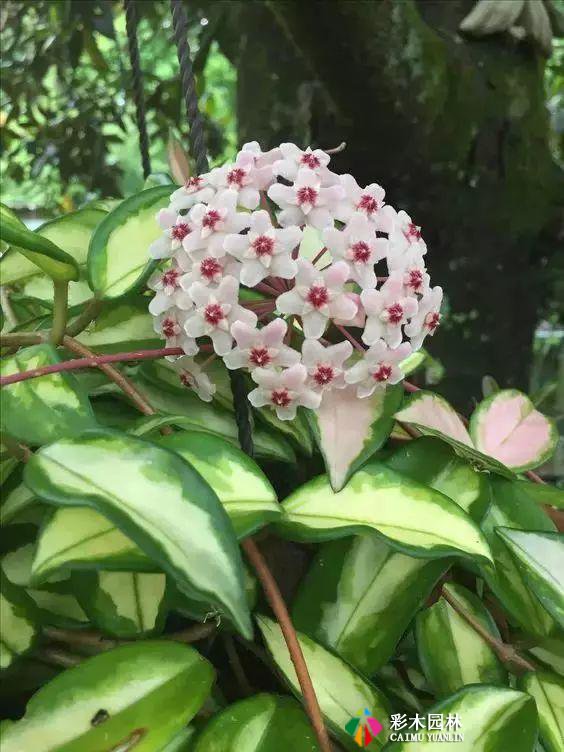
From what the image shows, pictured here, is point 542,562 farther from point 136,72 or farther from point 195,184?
point 136,72

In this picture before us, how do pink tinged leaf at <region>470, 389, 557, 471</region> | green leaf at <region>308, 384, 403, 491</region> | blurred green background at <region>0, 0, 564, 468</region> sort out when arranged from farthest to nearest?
blurred green background at <region>0, 0, 564, 468</region>, pink tinged leaf at <region>470, 389, 557, 471</region>, green leaf at <region>308, 384, 403, 491</region>

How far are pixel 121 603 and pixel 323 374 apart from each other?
0.15 meters

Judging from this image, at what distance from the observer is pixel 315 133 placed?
94 centimetres

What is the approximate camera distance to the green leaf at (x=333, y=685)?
0.31 meters

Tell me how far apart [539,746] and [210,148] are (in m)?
1.61

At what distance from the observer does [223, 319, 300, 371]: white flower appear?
1.15 ft

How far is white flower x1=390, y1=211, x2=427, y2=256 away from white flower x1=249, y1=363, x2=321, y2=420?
0.30 feet

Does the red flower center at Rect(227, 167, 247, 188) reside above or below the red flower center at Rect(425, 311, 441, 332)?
above

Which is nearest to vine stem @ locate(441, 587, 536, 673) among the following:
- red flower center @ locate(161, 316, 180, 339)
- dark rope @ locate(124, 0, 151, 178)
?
red flower center @ locate(161, 316, 180, 339)

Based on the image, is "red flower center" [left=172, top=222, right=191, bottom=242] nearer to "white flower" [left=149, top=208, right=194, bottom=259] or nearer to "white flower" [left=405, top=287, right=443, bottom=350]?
"white flower" [left=149, top=208, right=194, bottom=259]

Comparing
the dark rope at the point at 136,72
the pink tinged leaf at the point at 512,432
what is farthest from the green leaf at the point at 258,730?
the dark rope at the point at 136,72

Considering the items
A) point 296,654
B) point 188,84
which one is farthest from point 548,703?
point 188,84

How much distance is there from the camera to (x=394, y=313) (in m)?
0.37

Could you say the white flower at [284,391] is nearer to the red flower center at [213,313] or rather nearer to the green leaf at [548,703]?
the red flower center at [213,313]
